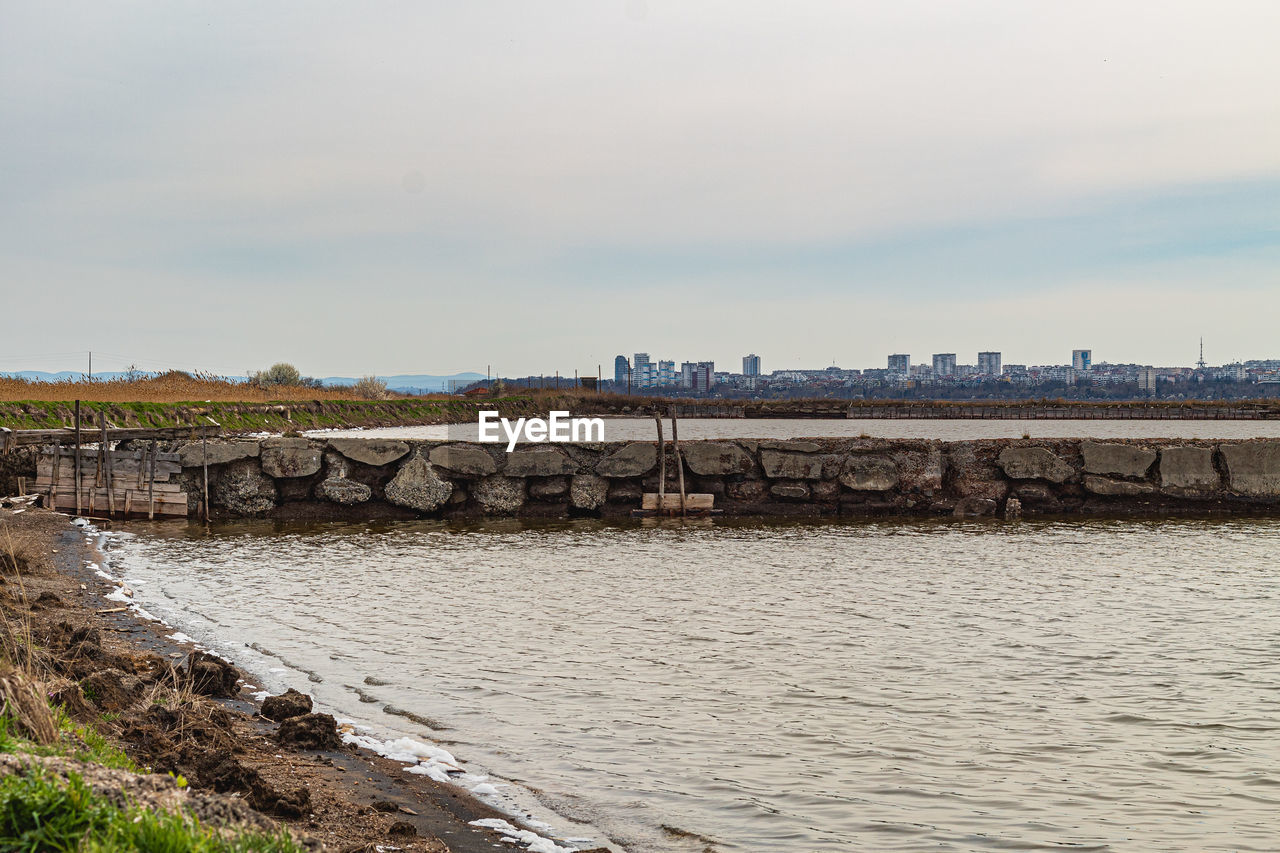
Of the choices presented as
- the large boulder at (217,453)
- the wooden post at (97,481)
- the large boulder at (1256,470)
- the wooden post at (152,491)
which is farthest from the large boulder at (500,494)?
the large boulder at (1256,470)

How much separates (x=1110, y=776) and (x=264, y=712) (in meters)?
5.72

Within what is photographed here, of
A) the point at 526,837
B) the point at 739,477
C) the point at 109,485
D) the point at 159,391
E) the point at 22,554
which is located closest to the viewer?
the point at 526,837

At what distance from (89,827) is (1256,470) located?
2453cm

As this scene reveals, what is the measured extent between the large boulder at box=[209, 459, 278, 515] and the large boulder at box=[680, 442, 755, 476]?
940 cm

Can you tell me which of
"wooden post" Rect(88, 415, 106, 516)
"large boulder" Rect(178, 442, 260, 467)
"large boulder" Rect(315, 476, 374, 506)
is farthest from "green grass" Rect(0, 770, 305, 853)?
"wooden post" Rect(88, 415, 106, 516)

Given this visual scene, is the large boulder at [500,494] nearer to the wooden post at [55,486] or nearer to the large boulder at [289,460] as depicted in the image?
the large boulder at [289,460]

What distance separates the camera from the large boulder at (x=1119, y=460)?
22891 mm

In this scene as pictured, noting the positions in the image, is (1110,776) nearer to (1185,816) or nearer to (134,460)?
(1185,816)

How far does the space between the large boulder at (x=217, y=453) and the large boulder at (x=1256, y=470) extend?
70.3 feet

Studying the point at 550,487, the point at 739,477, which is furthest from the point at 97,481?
the point at 739,477

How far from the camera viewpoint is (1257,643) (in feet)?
33.8

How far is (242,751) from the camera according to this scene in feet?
21.3

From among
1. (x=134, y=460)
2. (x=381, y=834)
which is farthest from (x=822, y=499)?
(x=381, y=834)

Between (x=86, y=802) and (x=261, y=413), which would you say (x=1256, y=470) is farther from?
(x=261, y=413)
